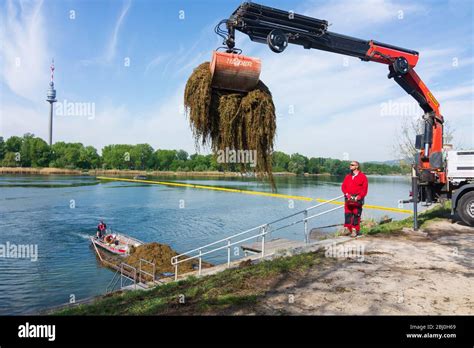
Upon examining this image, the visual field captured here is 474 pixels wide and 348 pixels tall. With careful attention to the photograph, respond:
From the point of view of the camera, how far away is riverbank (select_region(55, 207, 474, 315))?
14.5 ft

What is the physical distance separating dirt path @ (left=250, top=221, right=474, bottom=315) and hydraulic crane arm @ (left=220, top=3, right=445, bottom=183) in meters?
3.96

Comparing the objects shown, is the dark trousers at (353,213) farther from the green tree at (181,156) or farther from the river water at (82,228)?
the green tree at (181,156)

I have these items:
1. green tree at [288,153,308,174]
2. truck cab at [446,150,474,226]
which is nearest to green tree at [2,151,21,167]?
green tree at [288,153,308,174]

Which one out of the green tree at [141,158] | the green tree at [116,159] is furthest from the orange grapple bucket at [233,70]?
the green tree at [116,159]

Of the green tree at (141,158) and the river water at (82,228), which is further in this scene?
the green tree at (141,158)

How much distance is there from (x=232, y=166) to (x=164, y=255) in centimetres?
963

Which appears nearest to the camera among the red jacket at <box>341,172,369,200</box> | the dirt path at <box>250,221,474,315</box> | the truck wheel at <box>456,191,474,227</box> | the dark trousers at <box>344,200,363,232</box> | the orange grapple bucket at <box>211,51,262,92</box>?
the dirt path at <box>250,221,474,315</box>

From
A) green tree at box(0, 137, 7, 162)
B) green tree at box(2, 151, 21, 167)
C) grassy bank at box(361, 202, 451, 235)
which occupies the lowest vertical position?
grassy bank at box(361, 202, 451, 235)

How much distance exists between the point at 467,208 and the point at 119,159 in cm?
12312

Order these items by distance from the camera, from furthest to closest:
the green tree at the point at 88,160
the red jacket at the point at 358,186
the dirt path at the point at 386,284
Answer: the green tree at the point at 88,160 < the red jacket at the point at 358,186 < the dirt path at the point at 386,284

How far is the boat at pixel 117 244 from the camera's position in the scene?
56.2 ft

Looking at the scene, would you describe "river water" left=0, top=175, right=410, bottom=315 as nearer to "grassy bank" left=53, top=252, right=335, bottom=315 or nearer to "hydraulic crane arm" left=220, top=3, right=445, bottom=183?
"grassy bank" left=53, top=252, right=335, bottom=315

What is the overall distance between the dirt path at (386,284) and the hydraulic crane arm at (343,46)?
13.0ft
